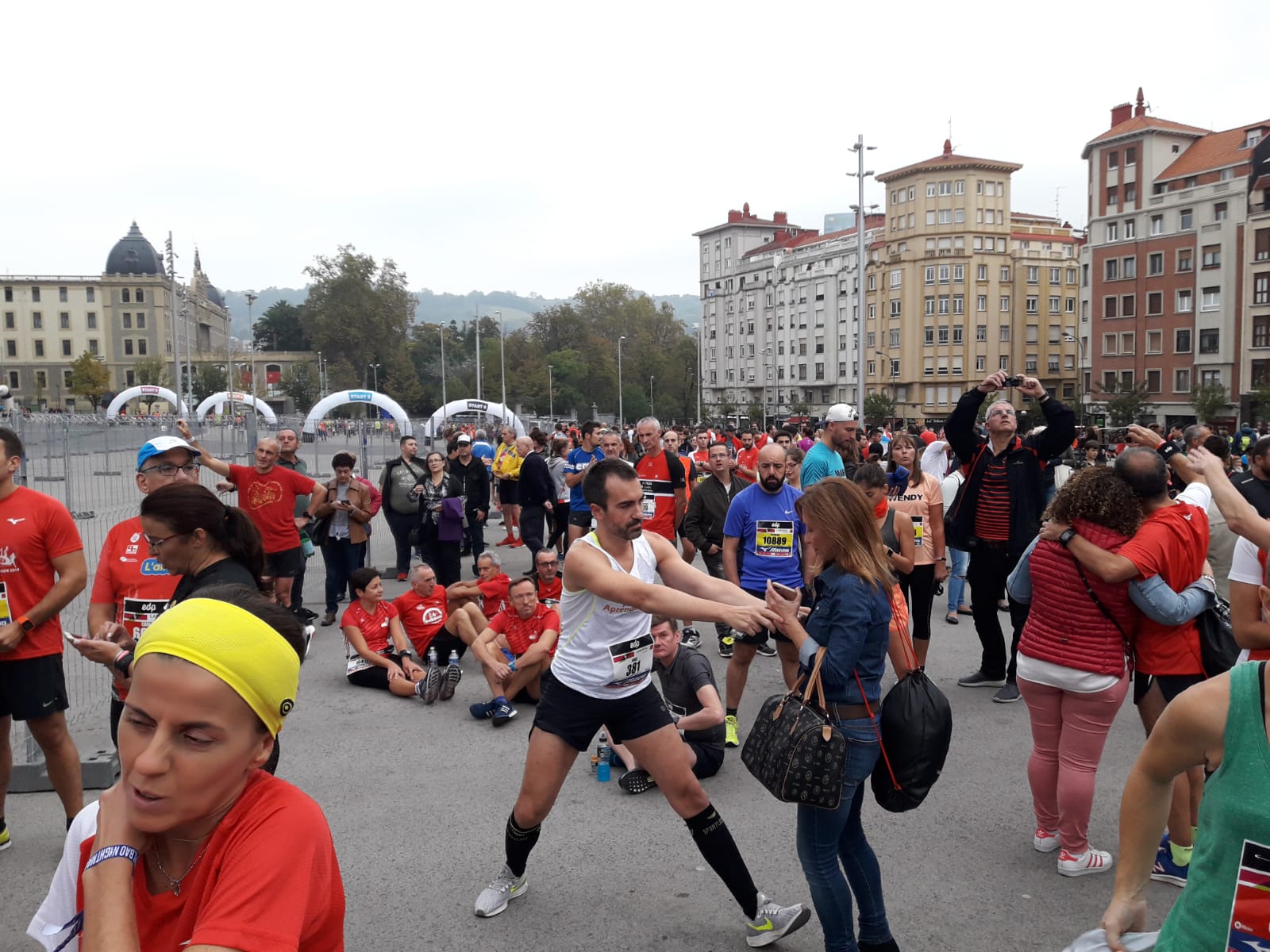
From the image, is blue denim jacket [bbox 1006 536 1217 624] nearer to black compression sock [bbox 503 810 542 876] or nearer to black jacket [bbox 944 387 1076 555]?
black jacket [bbox 944 387 1076 555]

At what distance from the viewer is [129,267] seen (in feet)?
345

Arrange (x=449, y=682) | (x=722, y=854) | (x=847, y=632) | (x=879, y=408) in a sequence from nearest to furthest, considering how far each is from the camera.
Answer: (x=847, y=632) < (x=722, y=854) < (x=449, y=682) < (x=879, y=408)

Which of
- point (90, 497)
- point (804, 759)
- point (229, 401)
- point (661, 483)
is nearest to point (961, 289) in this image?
point (229, 401)

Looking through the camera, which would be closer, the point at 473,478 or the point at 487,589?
the point at 487,589

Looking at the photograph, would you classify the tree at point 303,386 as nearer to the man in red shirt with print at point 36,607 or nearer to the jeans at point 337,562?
the jeans at point 337,562

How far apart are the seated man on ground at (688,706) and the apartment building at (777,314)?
74.9 metres

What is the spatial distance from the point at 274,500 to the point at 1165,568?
7.12 metres

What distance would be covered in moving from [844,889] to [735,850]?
1.69 feet

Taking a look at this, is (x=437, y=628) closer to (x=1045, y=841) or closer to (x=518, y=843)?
(x=518, y=843)

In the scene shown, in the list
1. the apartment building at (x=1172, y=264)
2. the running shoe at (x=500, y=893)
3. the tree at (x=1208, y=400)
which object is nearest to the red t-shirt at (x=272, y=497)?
the running shoe at (x=500, y=893)

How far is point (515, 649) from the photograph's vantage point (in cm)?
724

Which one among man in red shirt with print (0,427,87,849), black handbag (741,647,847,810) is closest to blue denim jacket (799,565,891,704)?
black handbag (741,647,847,810)

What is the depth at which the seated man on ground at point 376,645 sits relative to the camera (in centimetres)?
739

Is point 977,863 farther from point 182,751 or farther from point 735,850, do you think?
point 182,751
